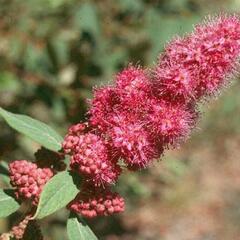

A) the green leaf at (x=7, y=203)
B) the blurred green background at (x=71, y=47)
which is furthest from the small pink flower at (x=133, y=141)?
the blurred green background at (x=71, y=47)

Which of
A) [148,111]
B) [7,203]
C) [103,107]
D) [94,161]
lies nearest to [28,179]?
[7,203]

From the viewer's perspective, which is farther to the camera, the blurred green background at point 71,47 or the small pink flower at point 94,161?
the blurred green background at point 71,47

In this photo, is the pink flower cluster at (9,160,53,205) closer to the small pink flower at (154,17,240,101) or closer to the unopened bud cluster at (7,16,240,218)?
the unopened bud cluster at (7,16,240,218)

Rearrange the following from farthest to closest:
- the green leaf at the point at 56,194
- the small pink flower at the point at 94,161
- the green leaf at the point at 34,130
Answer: the green leaf at the point at 34,130 < the small pink flower at the point at 94,161 < the green leaf at the point at 56,194

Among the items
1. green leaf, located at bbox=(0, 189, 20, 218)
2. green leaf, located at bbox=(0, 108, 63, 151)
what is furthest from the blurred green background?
green leaf, located at bbox=(0, 189, 20, 218)

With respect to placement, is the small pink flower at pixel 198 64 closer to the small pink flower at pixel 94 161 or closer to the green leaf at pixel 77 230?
the small pink flower at pixel 94 161

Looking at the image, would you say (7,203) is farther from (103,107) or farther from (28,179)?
(103,107)

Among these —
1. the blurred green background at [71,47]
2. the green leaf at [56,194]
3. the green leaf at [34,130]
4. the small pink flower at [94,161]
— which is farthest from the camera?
the blurred green background at [71,47]
